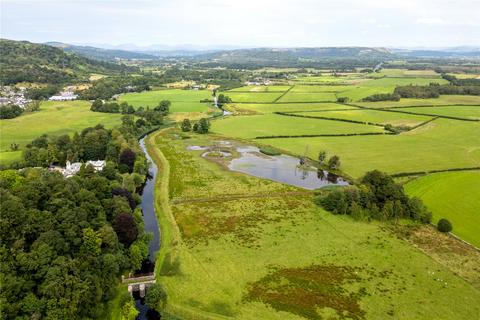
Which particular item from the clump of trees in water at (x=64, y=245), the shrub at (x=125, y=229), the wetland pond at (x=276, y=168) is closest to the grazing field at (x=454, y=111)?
the wetland pond at (x=276, y=168)

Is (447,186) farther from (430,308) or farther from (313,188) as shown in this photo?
(430,308)

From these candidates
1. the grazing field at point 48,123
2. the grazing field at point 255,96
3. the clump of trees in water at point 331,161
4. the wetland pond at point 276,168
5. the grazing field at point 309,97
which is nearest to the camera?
the wetland pond at point 276,168

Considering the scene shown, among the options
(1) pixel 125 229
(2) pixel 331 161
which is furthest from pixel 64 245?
(2) pixel 331 161

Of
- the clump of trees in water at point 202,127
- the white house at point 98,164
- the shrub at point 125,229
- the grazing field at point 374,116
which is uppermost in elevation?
the grazing field at point 374,116

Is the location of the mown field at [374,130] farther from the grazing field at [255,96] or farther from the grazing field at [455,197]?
the grazing field at [455,197]

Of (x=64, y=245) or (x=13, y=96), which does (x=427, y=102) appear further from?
(x=13, y=96)

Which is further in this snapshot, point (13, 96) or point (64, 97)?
point (64, 97)
